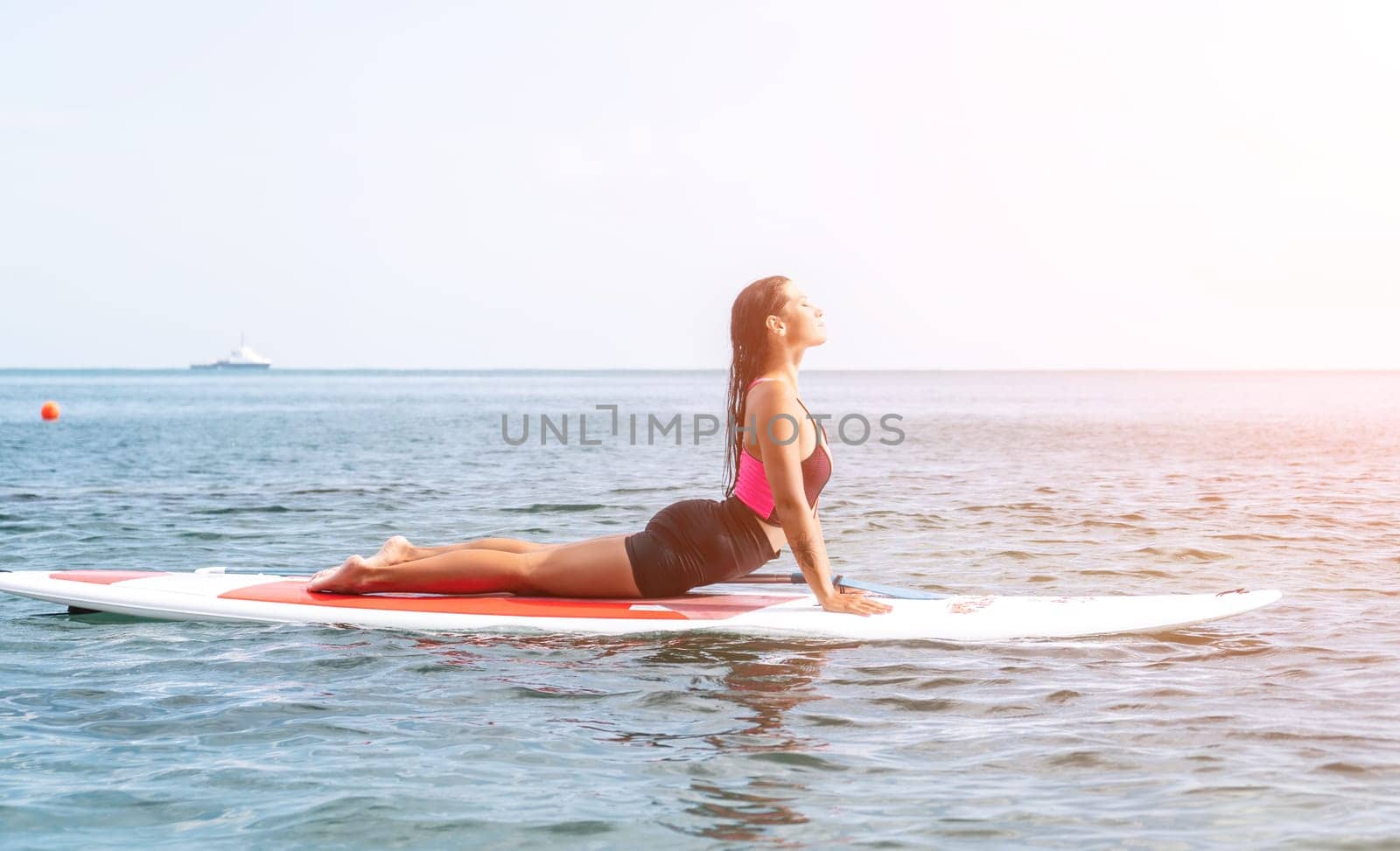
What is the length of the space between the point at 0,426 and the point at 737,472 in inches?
1715

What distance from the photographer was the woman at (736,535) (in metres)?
5.74

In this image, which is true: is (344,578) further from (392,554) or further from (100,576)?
(100,576)

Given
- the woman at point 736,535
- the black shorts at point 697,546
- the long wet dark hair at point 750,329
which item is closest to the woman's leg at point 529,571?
the woman at point 736,535

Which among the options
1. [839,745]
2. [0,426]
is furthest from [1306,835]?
[0,426]

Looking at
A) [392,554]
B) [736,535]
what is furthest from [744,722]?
[392,554]

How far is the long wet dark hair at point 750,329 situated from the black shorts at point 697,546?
0.96ft

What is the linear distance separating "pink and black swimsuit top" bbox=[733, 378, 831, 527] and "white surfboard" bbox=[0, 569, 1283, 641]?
643 millimetres

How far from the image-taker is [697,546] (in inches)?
241

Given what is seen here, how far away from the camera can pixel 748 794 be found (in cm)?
418

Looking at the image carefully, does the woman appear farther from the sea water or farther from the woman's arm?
the sea water

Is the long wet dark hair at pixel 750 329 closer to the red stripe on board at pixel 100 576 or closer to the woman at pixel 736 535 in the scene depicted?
the woman at pixel 736 535

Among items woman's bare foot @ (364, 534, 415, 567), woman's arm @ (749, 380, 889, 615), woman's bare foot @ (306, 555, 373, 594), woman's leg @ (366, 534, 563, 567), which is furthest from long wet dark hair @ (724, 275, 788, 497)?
woman's bare foot @ (306, 555, 373, 594)

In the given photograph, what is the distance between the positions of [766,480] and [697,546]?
1.66 feet

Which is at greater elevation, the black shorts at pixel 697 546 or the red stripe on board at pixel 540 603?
the black shorts at pixel 697 546
